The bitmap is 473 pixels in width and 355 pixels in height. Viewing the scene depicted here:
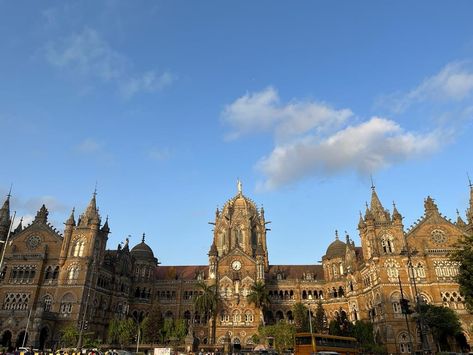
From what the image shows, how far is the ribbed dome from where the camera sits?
83.4 meters

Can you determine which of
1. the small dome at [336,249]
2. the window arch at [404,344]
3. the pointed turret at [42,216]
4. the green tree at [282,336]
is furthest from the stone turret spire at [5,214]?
the window arch at [404,344]

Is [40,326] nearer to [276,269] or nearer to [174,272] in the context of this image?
[174,272]

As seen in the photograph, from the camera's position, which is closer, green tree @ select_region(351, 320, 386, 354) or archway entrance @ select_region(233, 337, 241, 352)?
green tree @ select_region(351, 320, 386, 354)

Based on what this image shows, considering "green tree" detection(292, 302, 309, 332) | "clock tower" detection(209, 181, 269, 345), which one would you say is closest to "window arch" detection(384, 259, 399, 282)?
"green tree" detection(292, 302, 309, 332)

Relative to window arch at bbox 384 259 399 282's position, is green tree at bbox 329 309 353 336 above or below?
below

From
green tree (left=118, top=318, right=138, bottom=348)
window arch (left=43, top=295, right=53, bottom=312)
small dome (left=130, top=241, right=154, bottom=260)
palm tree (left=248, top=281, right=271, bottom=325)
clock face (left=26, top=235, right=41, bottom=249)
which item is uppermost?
small dome (left=130, top=241, right=154, bottom=260)

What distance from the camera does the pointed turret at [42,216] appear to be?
71219mm

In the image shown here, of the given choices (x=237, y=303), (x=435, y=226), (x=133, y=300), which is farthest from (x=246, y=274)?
(x=435, y=226)

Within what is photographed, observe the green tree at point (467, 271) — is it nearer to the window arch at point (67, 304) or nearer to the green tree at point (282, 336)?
the green tree at point (282, 336)

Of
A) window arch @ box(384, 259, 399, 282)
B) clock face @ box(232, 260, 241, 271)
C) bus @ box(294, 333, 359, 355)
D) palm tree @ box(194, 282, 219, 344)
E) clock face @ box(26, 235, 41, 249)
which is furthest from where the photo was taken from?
clock face @ box(232, 260, 241, 271)

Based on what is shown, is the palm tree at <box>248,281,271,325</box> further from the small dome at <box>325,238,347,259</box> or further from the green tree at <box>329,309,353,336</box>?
the small dome at <box>325,238,347,259</box>

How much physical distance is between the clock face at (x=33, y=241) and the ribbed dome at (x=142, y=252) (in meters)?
20.1

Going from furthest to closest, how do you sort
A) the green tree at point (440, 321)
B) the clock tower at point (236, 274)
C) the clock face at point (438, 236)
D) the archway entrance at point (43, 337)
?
the clock tower at point (236, 274), the clock face at point (438, 236), the archway entrance at point (43, 337), the green tree at point (440, 321)

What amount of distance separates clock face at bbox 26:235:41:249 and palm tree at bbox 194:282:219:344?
29982 millimetres
